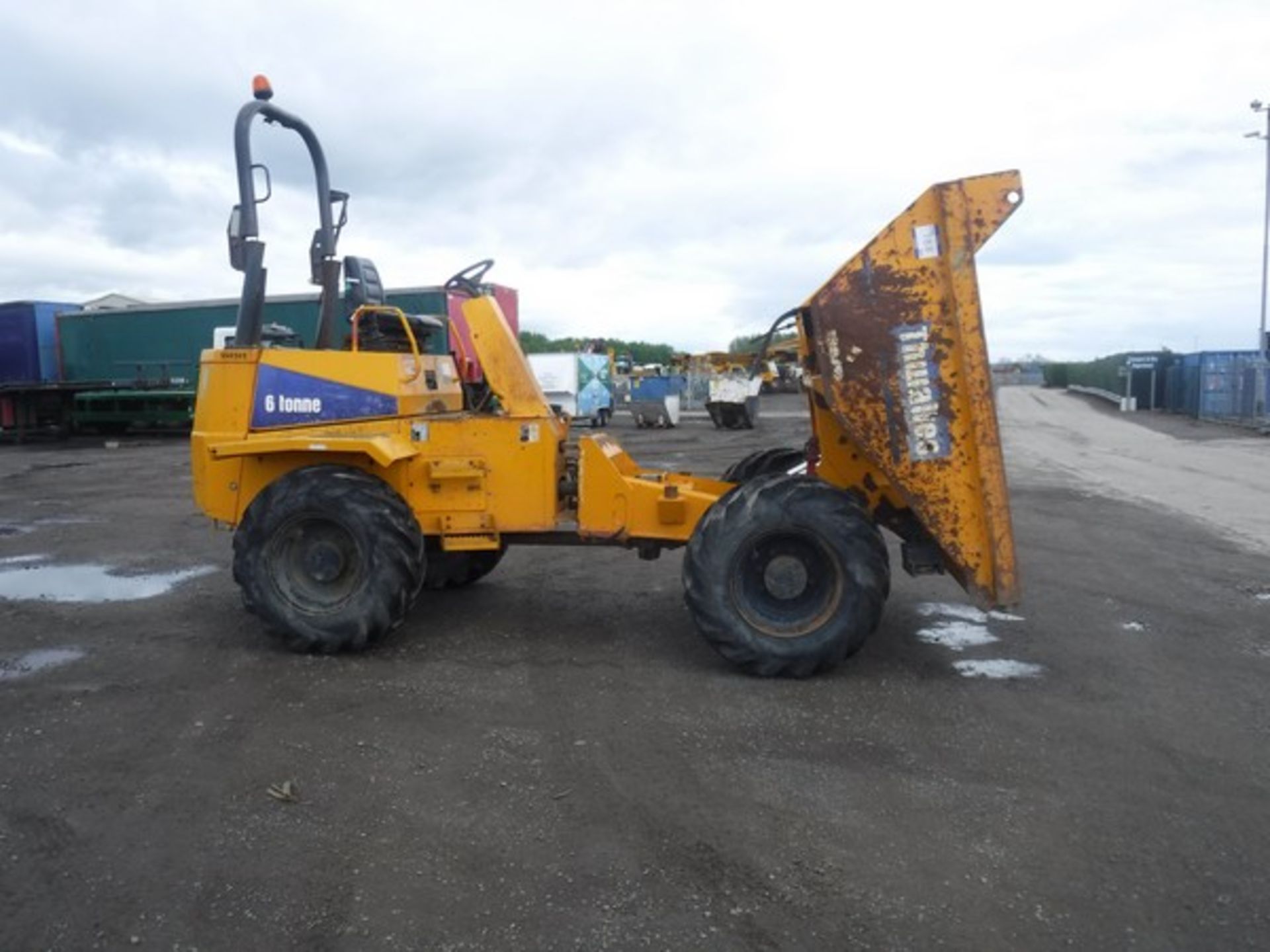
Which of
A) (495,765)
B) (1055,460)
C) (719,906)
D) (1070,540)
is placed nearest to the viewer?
(719,906)

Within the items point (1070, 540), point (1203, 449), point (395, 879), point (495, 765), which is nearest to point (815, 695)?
point (495, 765)

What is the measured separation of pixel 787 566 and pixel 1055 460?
1619cm

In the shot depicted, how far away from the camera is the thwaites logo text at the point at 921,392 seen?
17.7 feet

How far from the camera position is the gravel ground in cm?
330

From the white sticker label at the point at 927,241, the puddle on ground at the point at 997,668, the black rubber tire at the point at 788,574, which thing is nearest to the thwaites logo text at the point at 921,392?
the white sticker label at the point at 927,241

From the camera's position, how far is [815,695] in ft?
17.5

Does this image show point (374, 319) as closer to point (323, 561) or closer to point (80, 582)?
point (323, 561)

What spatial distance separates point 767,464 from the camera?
713 centimetres

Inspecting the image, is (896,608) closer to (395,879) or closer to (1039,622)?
(1039,622)

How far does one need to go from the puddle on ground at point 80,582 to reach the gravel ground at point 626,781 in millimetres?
279

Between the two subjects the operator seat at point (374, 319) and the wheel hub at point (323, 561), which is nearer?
the wheel hub at point (323, 561)

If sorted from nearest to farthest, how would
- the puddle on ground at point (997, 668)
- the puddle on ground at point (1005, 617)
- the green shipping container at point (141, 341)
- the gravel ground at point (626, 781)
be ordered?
the gravel ground at point (626, 781) < the puddle on ground at point (997, 668) < the puddle on ground at point (1005, 617) < the green shipping container at point (141, 341)

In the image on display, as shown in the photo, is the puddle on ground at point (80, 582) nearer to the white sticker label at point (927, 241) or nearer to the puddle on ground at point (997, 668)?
the puddle on ground at point (997, 668)

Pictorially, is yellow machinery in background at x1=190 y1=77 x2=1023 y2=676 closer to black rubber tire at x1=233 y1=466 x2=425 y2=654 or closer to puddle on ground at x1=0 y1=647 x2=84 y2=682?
black rubber tire at x1=233 y1=466 x2=425 y2=654
